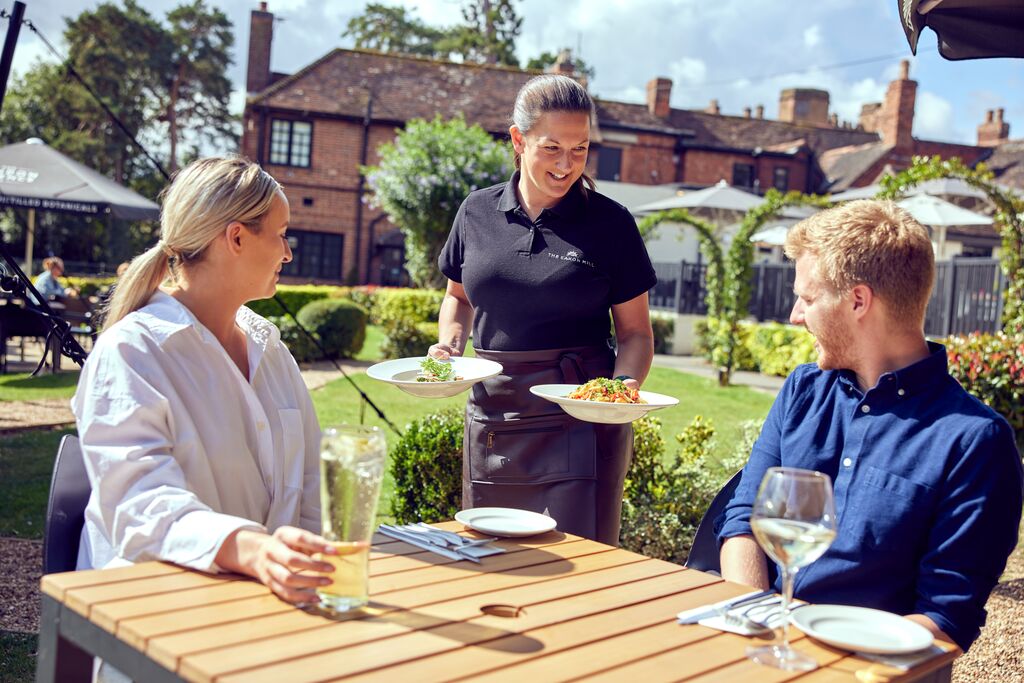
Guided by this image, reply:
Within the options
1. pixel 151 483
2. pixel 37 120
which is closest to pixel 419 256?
pixel 151 483

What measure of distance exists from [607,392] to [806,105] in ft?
132

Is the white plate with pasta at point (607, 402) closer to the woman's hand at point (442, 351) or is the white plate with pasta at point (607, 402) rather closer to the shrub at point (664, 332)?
the woman's hand at point (442, 351)

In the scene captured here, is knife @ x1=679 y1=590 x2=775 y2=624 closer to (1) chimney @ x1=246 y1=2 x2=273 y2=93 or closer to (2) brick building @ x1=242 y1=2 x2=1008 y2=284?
(2) brick building @ x1=242 y1=2 x2=1008 y2=284

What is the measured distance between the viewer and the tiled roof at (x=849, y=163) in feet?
106

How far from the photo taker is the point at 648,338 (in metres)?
3.21

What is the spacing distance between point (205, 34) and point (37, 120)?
23.9ft

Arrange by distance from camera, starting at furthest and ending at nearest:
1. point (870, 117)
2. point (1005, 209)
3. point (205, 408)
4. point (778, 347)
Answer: point (870, 117), point (778, 347), point (1005, 209), point (205, 408)

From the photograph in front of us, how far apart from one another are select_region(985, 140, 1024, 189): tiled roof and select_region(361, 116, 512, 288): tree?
17.3 m

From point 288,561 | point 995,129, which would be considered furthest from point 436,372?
point 995,129

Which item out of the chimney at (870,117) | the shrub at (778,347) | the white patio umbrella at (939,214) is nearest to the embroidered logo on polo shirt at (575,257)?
the shrub at (778,347)

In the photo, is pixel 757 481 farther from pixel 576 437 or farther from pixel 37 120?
pixel 37 120

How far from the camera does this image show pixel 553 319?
10.1 ft

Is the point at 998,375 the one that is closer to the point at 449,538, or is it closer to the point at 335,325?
the point at 449,538

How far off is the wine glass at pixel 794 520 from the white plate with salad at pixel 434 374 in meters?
1.36
